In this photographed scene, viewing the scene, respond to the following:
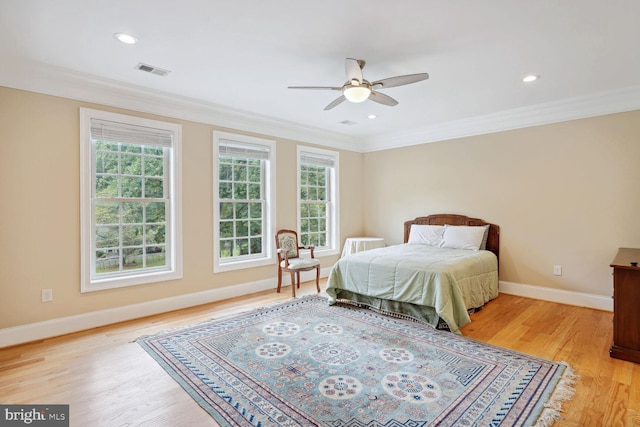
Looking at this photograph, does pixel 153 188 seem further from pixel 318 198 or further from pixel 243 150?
pixel 318 198

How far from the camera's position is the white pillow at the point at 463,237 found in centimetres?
461

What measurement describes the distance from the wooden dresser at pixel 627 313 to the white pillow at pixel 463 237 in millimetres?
1893

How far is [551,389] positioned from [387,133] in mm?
4590

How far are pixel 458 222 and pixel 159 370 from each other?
4.43 m

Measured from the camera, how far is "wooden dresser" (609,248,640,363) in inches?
102

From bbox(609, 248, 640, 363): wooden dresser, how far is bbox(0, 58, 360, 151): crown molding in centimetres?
426

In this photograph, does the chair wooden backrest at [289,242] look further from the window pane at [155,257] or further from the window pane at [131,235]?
the window pane at [131,235]

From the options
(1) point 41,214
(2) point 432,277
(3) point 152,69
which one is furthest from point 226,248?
(2) point 432,277

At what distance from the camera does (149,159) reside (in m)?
3.92

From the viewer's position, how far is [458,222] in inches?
202

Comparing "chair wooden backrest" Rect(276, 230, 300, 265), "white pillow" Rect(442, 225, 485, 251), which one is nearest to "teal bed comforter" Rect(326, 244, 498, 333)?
"white pillow" Rect(442, 225, 485, 251)

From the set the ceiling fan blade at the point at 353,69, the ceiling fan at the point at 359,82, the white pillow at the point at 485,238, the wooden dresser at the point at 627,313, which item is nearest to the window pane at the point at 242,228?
the ceiling fan at the point at 359,82

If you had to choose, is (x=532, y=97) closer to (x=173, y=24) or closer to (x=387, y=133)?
(x=387, y=133)

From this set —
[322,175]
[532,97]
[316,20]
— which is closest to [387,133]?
[322,175]
